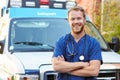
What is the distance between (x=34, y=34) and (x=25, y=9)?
761 millimetres

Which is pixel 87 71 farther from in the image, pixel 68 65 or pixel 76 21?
pixel 76 21

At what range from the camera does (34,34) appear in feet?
23.0

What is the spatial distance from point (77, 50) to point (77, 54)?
4 cm

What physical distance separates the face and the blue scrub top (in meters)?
0.09

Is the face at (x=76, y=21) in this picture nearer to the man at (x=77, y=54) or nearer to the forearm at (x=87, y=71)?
the man at (x=77, y=54)

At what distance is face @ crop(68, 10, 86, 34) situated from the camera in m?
4.46

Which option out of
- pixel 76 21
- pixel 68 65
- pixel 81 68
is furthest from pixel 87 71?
pixel 76 21

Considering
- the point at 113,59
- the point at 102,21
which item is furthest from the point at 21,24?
the point at 102,21

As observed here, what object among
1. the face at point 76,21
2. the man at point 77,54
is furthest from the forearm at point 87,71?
the face at point 76,21

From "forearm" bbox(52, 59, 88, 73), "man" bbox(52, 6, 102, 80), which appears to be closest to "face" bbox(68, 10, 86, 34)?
"man" bbox(52, 6, 102, 80)

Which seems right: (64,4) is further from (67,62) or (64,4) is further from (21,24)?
(67,62)

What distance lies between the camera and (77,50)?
4453 millimetres

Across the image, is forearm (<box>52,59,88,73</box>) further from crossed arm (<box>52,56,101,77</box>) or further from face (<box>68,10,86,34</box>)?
face (<box>68,10,86,34</box>)

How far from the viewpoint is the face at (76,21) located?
4457 millimetres
